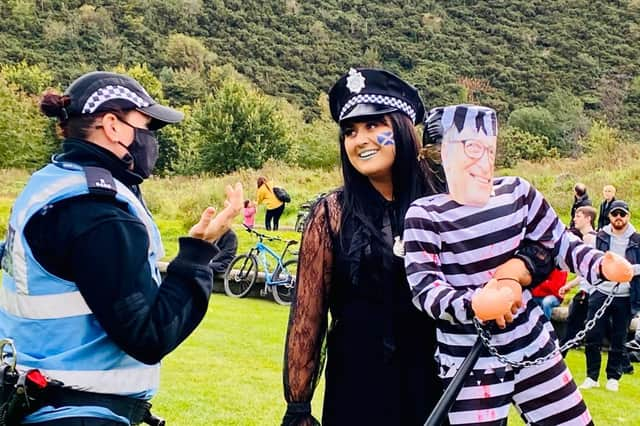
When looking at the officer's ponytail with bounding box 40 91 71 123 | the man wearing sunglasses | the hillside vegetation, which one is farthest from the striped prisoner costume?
the hillside vegetation

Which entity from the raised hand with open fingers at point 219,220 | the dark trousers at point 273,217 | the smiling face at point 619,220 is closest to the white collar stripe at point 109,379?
the raised hand with open fingers at point 219,220

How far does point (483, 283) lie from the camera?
2.13 metres

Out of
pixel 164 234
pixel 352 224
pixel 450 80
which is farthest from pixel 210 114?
pixel 352 224

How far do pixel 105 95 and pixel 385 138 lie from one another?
2.77 feet

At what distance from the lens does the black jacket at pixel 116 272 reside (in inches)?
73.6

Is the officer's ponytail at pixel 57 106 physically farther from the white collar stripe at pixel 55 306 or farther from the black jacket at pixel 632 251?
the black jacket at pixel 632 251

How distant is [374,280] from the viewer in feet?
7.70

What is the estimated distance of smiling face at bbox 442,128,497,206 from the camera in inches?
85.9

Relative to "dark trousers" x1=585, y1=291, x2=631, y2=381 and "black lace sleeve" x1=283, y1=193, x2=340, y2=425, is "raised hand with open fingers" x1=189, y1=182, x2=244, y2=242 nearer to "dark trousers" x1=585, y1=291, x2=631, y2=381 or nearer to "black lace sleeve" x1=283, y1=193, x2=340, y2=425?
"black lace sleeve" x1=283, y1=193, x2=340, y2=425

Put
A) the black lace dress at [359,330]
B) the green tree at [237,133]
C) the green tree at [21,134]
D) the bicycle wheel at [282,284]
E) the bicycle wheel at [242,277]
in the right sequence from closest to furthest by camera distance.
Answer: the black lace dress at [359,330], the bicycle wheel at [282,284], the bicycle wheel at [242,277], the green tree at [21,134], the green tree at [237,133]

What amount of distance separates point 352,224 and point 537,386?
0.71m

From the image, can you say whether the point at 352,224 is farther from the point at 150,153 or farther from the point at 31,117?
the point at 31,117

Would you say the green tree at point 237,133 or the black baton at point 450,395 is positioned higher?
the black baton at point 450,395

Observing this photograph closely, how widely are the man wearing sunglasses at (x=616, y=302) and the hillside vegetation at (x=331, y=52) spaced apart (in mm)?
29474
